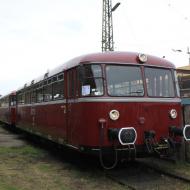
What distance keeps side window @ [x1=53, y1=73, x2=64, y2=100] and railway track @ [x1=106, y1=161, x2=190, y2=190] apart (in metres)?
2.45

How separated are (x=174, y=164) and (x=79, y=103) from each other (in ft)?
9.99

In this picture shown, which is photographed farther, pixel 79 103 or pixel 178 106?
pixel 178 106

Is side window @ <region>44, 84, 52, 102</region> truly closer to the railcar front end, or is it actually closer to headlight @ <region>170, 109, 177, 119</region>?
the railcar front end

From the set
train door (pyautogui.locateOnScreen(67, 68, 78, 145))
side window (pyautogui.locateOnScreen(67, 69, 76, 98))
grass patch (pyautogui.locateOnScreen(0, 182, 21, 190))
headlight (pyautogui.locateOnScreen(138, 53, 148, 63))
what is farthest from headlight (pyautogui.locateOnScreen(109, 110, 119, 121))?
grass patch (pyautogui.locateOnScreen(0, 182, 21, 190))

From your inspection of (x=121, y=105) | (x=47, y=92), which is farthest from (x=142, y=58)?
(x=47, y=92)

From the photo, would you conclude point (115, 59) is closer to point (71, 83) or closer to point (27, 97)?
point (71, 83)

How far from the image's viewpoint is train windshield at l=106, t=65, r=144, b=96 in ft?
31.1

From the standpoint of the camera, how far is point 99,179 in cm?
941

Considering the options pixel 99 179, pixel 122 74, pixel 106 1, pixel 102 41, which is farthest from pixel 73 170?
pixel 106 1

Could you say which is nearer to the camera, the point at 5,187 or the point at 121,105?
the point at 5,187

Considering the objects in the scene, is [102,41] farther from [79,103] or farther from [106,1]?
[79,103]

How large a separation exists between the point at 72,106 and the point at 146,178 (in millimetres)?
2399

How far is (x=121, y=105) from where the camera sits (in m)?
9.36

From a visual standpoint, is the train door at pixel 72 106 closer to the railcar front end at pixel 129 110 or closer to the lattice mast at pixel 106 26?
the railcar front end at pixel 129 110
